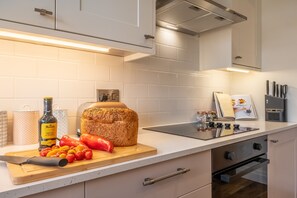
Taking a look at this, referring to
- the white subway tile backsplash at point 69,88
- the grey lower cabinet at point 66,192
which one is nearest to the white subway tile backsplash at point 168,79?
the white subway tile backsplash at point 69,88

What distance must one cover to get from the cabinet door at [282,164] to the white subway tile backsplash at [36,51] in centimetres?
147

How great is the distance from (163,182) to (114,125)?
1.05 feet

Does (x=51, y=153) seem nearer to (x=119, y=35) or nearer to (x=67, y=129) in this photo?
(x=67, y=129)

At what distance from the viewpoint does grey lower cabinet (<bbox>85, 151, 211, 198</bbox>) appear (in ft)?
2.19

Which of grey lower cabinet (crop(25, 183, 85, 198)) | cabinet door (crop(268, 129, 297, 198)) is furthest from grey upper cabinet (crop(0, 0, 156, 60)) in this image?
cabinet door (crop(268, 129, 297, 198))

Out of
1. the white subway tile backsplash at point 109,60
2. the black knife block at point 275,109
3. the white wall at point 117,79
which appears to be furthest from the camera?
the black knife block at point 275,109

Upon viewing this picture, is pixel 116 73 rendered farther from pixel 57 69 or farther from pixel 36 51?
pixel 36 51

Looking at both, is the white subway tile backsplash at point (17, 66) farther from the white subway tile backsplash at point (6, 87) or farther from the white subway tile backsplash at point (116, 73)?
the white subway tile backsplash at point (116, 73)

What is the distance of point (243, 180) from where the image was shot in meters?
1.17

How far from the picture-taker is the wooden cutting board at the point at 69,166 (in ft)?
1.77

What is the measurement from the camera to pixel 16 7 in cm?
72

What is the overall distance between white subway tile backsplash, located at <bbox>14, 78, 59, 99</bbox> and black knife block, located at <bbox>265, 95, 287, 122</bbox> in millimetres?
1826

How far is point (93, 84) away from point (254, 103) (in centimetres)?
165

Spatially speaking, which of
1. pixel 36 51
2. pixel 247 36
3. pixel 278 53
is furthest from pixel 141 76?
pixel 278 53
